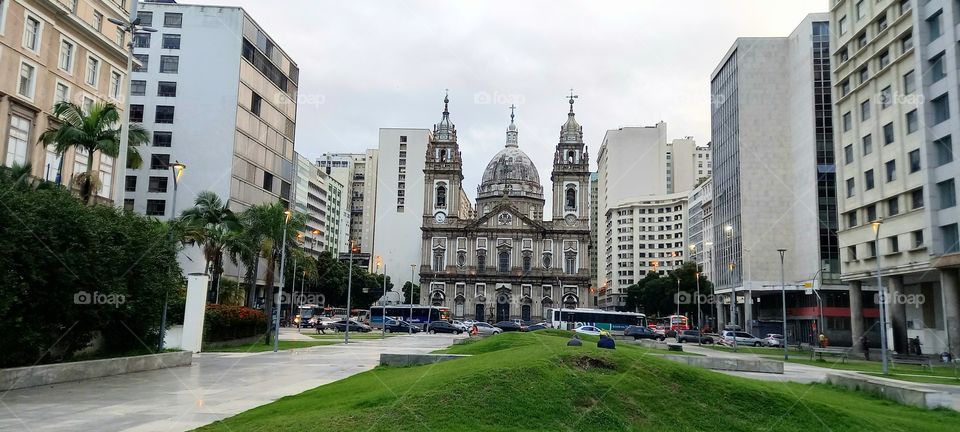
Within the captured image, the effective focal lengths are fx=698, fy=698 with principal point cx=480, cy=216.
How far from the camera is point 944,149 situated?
4034 cm

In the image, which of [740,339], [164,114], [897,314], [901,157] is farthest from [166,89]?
[897,314]

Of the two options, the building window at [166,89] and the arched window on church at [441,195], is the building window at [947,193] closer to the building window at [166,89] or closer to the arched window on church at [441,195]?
the building window at [166,89]

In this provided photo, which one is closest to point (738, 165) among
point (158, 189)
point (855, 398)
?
point (158, 189)

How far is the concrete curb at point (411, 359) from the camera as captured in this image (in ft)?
65.5

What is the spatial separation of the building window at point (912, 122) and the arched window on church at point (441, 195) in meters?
80.0

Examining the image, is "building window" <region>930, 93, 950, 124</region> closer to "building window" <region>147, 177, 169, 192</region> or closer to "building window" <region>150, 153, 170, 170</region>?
"building window" <region>150, 153, 170, 170</region>

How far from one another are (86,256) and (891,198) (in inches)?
1810

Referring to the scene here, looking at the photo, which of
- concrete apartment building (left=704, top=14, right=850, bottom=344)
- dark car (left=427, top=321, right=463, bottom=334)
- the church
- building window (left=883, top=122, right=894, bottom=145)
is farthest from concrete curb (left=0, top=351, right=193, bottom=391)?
the church

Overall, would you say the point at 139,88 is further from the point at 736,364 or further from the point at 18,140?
the point at 736,364

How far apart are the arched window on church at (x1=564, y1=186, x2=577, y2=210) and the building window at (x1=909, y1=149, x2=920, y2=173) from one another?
73.7 m

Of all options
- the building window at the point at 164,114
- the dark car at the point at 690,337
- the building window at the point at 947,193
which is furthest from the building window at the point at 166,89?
the building window at the point at 947,193

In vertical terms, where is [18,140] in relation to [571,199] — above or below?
below

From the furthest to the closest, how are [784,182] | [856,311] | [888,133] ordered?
[784,182] < [856,311] < [888,133]

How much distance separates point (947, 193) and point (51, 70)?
4925 centimetres
